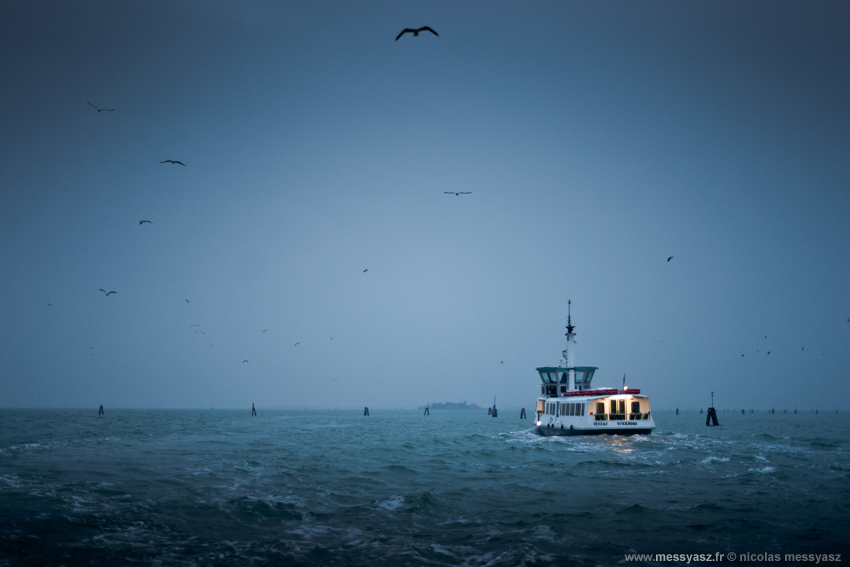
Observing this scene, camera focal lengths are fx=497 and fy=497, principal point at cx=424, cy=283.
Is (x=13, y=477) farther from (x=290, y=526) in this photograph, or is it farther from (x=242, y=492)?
(x=290, y=526)

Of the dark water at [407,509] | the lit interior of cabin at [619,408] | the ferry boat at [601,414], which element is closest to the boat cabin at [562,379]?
the ferry boat at [601,414]

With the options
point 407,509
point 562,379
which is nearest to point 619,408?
point 562,379

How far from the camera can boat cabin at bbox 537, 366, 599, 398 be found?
5509 centimetres

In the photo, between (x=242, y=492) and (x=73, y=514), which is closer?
(x=73, y=514)

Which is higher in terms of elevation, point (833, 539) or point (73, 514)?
point (833, 539)

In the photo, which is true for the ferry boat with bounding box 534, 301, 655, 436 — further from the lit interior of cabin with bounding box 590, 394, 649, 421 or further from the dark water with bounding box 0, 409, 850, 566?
the dark water with bounding box 0, 409, 850, 566

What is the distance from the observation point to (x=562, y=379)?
5719cm

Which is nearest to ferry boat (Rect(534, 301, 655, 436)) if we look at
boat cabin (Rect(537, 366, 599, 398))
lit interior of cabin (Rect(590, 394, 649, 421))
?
lit interior of cabin (Rect(590, 394, 649, 421))

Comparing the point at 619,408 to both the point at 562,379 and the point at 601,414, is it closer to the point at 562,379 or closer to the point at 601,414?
the point at 601,414

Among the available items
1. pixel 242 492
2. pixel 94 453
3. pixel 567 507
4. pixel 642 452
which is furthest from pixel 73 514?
pixel 642 452

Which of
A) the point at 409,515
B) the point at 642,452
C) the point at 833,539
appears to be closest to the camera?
the point at 833,539

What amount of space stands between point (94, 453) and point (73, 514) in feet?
63.4

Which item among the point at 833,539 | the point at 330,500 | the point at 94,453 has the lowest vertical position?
the point at 94,453

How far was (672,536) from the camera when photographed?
1305cm
